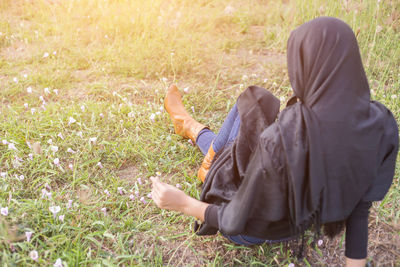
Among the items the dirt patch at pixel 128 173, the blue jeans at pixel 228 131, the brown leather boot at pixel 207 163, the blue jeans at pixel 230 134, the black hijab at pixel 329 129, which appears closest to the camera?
the black hijab at pixel 329 129

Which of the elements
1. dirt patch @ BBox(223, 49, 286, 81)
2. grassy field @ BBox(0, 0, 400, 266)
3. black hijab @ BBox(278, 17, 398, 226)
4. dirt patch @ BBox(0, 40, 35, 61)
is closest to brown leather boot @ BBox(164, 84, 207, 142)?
grassy field @ BBox(0, 0, 400, 266)

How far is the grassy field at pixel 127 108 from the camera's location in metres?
1.93

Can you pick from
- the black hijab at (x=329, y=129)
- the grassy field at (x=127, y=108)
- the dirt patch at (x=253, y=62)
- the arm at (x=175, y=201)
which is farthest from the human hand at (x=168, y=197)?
the dirt patch at (x=253, y=62)

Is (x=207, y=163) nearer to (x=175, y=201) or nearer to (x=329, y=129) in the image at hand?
(x=175, y=201)

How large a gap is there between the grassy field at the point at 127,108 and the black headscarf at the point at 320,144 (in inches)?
20.4

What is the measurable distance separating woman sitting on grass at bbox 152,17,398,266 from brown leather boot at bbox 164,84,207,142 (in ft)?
3.80

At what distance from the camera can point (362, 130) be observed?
4.42 ft

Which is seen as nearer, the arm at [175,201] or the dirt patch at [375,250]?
the arm at [175,201]

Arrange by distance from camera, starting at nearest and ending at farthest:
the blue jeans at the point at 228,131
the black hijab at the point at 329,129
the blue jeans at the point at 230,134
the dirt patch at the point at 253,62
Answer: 1. the black hijab at the point at 329,129
2. the blue jeans at the point at 230,134
3. the blue jeans at the point at 228,131
4. the dirt patch at the point at 253,62

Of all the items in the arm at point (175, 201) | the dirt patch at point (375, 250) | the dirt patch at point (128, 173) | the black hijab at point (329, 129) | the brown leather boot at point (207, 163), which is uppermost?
the black hijab at point (329, 129)

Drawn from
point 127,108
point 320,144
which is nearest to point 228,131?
point 320,144

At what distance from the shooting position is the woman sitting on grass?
132cm

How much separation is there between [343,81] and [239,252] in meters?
Answer: 1.13

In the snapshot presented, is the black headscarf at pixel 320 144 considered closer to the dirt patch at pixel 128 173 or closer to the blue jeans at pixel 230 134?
the blue jeans at pixel 230 134
